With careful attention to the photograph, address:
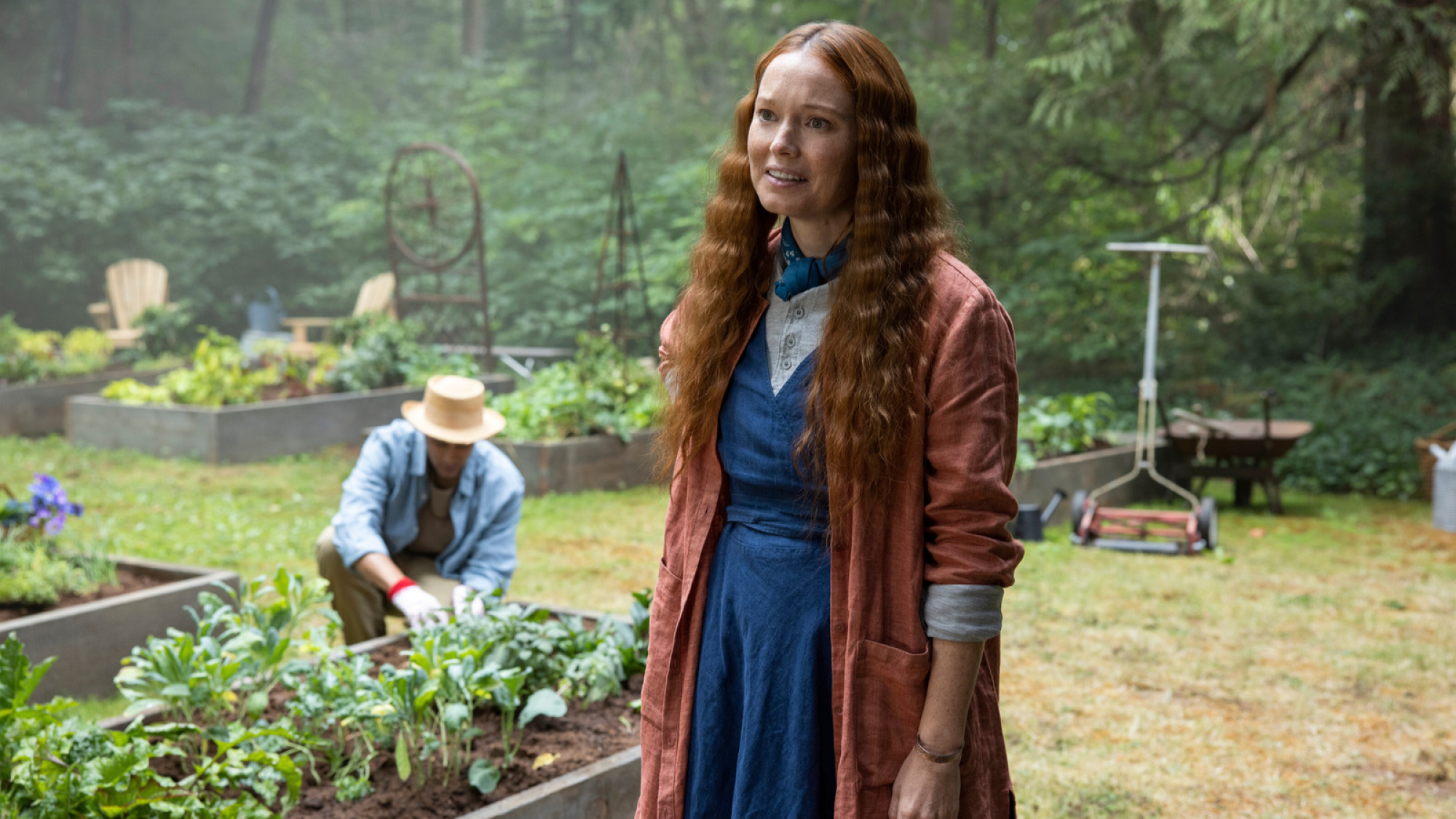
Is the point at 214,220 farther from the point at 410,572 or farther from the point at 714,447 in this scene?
the point at 714,447

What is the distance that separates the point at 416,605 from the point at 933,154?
9.24 m

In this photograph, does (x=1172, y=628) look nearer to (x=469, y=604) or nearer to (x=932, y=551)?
(x=469, y=604)

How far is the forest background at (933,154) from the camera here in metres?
10.4

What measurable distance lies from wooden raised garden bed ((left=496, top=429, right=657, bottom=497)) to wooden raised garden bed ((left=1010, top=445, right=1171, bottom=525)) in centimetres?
244

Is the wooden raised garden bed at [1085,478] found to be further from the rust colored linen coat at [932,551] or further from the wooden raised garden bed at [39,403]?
the wooden raised garden bed at [39,403]

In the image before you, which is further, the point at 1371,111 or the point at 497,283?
the point at 497,283

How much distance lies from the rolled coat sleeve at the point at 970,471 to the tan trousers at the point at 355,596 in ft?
8.44

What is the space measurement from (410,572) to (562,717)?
3.62 ft

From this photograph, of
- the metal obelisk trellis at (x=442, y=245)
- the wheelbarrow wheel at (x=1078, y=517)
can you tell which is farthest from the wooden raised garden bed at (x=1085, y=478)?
the metal obelisk trellis at (x=442, y=245)

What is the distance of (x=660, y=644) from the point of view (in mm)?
1596

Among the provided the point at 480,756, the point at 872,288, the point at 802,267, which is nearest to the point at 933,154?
the point at 480,756

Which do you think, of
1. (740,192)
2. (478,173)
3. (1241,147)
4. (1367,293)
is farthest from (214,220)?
(740,192)

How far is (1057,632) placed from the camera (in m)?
4.78

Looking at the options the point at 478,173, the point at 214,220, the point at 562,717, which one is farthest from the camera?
the point at 478,173
